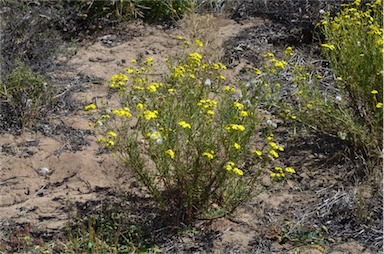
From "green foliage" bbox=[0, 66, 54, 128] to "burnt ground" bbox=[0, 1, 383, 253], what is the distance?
0.28ft

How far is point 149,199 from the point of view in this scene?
3809mm

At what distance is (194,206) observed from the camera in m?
3.60

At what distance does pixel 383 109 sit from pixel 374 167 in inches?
14.1

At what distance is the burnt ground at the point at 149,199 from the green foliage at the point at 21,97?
3.3 inches

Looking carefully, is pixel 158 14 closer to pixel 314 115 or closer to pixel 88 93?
pixel 88 93

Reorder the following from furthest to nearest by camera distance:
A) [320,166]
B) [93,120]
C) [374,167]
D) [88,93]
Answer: [88,93] → [93,120] → [320,166] → [374,167]

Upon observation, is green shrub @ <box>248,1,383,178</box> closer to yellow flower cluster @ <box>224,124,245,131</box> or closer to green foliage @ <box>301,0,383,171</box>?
green foliage @ <box>301,0,383,171</box>

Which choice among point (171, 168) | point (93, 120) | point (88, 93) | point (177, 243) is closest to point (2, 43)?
point (88, 93)

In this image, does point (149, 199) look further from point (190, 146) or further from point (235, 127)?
point (235, 127)

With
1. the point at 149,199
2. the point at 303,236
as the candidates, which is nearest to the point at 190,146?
the point at 149,199

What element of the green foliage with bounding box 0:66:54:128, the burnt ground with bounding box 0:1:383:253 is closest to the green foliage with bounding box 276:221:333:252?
the burnt ground with bounding box 0:1:383:253

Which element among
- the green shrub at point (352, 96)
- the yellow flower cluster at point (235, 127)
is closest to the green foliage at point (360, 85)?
the green shrub at point (352, 96)

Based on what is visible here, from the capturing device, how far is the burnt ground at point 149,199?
138 inches

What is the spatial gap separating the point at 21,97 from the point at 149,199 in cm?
141
